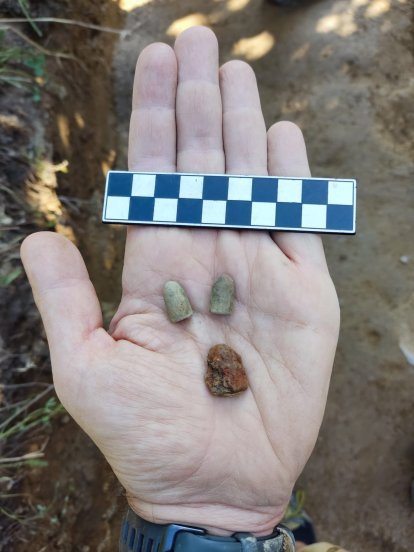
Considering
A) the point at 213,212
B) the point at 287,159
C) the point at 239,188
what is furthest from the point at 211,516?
the point at 287,159

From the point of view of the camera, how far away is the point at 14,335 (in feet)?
8.32

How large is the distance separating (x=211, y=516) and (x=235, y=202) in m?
1.23

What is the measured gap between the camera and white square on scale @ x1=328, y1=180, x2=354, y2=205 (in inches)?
84.4

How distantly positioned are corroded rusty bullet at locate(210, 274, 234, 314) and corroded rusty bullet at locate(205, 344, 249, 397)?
0.45 feet

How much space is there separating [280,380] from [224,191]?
2.77 ft

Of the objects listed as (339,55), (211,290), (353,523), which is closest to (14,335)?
(211,290)

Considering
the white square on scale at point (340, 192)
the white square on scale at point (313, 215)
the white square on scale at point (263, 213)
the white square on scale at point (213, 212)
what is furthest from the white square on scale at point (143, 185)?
the white square on scale at point (340, 192)

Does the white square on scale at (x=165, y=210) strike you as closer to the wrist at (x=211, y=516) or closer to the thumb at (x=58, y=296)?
the thumb at (x=58, y=296)

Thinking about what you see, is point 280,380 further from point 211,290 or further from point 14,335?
point 14,335

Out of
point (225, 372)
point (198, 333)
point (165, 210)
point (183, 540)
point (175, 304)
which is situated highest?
point (165, 210)

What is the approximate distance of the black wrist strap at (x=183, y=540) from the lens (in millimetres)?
1691

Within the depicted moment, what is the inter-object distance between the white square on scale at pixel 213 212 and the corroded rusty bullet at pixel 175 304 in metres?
0.37

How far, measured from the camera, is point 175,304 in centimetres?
189

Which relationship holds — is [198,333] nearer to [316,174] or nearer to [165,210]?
[165,210]
